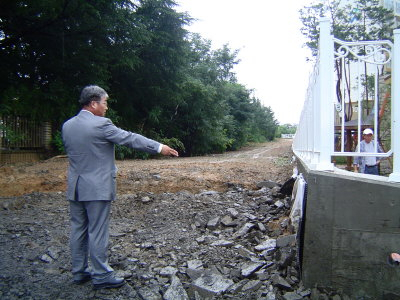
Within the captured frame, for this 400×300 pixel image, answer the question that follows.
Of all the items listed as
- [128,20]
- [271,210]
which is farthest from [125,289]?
[128,20]

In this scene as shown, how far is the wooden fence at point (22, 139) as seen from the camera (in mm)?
12406

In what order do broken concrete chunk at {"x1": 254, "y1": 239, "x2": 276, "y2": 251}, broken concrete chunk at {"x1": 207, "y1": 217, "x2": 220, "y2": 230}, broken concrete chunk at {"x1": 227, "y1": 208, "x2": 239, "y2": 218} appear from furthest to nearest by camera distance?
broken concrete chunk at {"x1": 227, "y1": 208, "x2": 239, "y2": 218}, broken concrete chunk at {"x1": 207, "y1": 217, "x2": 220, "y2": 230}, broken concrete chunk at {"x1": 254, "y1": 239, "x2": 276, "y2": 251}

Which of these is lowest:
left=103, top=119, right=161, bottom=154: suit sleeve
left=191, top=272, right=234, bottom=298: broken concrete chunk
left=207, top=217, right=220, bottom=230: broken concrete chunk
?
left=191, top=272, right=234, bottom=298: broken concrete chunk

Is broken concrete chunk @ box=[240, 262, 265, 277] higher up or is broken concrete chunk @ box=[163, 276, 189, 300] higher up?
broken concrete chunk @ box=[240, 262, 265, 277]

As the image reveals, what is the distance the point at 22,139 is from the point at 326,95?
13305 mm

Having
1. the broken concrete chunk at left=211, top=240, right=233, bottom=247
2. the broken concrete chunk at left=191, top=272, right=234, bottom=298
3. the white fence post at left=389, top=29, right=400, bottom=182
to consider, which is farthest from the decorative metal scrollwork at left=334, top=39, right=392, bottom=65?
the broken concrete chunk at left=211, top=240, right=233, bottom=247

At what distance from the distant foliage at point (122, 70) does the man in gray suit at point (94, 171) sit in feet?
23.6

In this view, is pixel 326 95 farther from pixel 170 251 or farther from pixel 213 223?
pixel 213 223

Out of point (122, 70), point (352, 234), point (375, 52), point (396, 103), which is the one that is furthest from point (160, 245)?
point (122, 70)

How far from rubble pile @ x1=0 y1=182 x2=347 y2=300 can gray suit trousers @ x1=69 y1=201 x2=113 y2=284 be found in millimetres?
192

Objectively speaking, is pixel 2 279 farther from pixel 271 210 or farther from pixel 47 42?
pixel 47 42

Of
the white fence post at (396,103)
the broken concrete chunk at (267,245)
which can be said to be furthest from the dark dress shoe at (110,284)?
the white fence post at (396,103)

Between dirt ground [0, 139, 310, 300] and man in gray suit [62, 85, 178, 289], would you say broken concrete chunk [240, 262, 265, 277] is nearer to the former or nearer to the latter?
dirt ground [0, 139, 310, 300]

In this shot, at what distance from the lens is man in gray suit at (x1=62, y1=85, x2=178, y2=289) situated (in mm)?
2828
